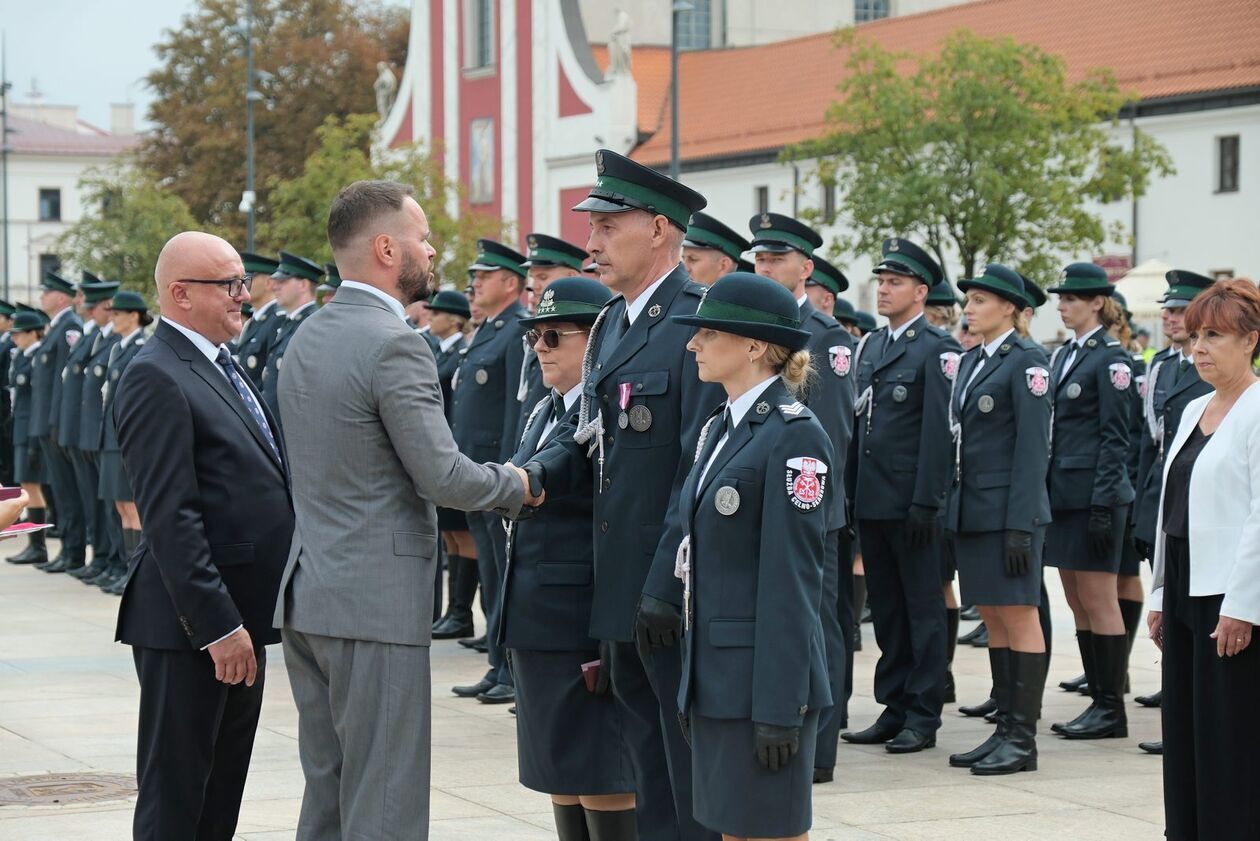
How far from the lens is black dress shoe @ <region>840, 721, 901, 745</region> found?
9.68 metres

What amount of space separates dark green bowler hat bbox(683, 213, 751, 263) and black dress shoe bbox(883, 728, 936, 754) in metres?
2.65

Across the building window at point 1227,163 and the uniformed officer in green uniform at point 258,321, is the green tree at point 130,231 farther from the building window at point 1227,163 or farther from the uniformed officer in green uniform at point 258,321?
the uniformed officer in green uniform at point 258,321

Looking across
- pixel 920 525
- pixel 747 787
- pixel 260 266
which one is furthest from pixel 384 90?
pixel 747 787

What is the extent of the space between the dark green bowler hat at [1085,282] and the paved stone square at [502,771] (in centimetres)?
243

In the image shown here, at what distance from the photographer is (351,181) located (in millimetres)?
47438

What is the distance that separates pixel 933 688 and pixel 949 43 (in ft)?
92.7

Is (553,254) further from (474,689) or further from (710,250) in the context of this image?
(474,689)

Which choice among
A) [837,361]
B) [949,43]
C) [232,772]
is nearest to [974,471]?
[837,361]

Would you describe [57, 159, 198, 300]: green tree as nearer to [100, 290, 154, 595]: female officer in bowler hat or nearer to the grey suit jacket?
[100, 290, 154, 595]: female officer in bowler hat

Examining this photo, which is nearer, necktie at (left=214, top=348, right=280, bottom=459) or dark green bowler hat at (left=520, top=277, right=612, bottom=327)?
necktie at (left=214, top=348, right=280, bottom=459)

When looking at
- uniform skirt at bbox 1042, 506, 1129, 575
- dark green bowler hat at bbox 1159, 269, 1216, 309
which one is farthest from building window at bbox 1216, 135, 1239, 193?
uniform skirt at bbox 1042, 506, 1129, 575

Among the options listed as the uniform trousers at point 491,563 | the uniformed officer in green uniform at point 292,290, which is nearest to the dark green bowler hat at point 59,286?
the uniformed officer in green uniform at point 292,290

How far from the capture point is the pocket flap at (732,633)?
5.47 metres

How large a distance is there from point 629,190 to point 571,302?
74 centimetres
